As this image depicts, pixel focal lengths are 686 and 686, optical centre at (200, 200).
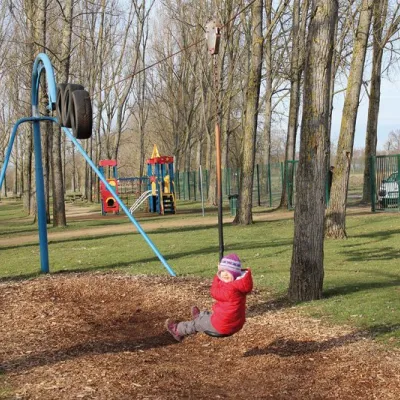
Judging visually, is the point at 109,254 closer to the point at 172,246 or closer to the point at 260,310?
the point at 172,246

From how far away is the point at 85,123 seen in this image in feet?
30.5

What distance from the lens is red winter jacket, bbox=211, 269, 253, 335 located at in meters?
6.21

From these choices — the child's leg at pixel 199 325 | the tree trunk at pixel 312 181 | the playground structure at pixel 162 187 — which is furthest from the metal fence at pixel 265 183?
the child's leg at pixel 199 325

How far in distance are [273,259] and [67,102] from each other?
5.69 meters

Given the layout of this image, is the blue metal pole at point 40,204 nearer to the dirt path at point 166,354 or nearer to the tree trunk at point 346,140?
the dirt path at point 166,354

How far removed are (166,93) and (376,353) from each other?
5138 cm

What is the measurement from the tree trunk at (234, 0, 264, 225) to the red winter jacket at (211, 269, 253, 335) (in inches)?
618

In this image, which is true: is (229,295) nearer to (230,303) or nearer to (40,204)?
(230,303)

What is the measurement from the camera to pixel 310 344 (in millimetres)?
7129

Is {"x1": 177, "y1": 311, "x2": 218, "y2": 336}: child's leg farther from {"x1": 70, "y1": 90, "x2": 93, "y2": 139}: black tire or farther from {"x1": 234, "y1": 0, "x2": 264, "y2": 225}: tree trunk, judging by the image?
{"x1": 234, "y1": 0, "x2": 264, "y2": 225}: tree trunk

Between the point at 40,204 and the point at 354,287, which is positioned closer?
the point at 354,287

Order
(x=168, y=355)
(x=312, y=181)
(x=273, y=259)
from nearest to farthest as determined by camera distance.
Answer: (x=168, y=355), (x=312, y=181), (x=273, y=259)

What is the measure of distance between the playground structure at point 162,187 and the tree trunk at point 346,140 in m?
16.3

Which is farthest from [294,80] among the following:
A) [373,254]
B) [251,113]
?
[373,254]
